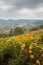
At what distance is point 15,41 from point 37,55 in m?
1.66

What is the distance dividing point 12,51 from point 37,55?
4.29 ft

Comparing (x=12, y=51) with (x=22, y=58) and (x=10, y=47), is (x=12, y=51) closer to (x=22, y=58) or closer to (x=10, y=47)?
(x=10, y=47)

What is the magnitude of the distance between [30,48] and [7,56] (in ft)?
4.63

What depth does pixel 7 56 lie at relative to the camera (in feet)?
A: 26.8

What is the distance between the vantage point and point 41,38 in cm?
898

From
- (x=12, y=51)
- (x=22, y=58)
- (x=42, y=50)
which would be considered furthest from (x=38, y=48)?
(x=12, y=51)

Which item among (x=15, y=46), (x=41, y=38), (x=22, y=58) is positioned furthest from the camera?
(x=41, y=38)

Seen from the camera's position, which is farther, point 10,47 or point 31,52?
point 10,47

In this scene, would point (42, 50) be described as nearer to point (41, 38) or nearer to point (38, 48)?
point (38, 48)

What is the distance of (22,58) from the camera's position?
277 inches

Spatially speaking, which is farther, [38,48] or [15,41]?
[15,41]

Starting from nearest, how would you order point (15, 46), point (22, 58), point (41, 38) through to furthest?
point (22, 58) → point (15, 46) → point (41, 38)

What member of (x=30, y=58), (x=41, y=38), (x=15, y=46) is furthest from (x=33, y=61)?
(x=41, y=38)

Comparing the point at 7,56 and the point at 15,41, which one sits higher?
the point at 15,41
